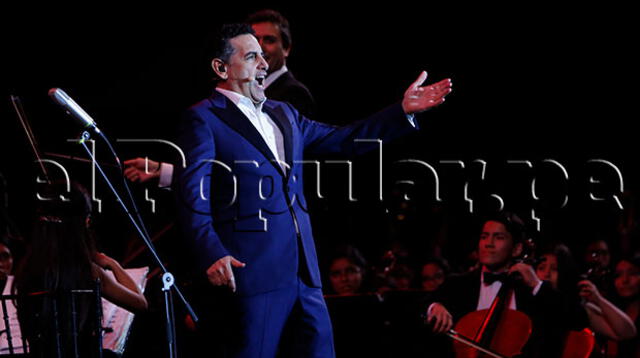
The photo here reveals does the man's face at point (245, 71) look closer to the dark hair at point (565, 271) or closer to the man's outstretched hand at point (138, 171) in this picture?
the man's outstretched hand at point (138, 171)

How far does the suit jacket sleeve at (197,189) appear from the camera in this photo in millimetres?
2375

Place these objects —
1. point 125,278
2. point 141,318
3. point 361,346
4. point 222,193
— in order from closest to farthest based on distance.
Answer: point 222,193, point 125,278, point 141,318, point 361,346

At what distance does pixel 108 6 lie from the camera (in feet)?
17.7

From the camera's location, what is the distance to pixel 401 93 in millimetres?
6598

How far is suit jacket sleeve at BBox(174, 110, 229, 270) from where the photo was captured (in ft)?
7.79

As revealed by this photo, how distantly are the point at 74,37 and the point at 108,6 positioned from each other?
0.30 m

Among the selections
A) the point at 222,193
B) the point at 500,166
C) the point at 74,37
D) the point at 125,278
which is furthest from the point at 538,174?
the point at 222,193

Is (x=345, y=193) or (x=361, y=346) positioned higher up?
(x=345, y=193)

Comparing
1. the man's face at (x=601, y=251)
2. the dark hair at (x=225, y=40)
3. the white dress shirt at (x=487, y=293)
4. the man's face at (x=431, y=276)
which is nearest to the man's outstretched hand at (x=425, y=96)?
the dark hair at (x=225, y=40)

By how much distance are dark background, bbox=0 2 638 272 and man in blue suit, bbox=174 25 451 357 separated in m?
2.17

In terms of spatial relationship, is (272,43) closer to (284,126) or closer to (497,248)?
(284,126)

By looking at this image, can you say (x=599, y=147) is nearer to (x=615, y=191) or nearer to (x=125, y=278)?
(x=615, y=191)

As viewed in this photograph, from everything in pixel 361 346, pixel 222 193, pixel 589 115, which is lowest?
pixel 361 346

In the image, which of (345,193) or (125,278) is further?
(345,193)
